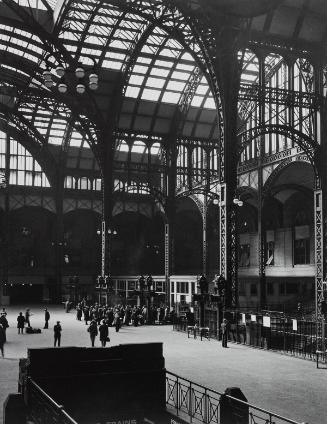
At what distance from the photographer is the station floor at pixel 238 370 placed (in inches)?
563

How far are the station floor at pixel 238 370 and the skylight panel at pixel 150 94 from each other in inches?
967

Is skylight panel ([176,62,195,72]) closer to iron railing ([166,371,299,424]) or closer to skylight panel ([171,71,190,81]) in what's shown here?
skylight panel ([171,71,190,81])

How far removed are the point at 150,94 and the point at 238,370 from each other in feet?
110

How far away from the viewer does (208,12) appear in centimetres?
2397

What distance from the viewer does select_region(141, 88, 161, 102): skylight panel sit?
4794cm

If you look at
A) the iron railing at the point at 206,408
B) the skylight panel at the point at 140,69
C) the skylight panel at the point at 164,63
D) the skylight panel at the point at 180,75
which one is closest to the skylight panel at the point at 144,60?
the skylight panel at the point at 164,63

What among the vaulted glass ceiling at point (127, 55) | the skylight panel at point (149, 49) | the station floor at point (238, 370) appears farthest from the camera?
the skylight panel at point (149, 49)

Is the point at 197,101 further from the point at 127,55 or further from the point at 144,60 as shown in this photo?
the point at 127,55

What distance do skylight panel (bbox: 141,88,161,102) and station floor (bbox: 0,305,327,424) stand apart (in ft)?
80.6

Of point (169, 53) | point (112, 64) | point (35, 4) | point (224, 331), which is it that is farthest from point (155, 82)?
point (224, 331)

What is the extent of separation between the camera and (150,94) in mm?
48281

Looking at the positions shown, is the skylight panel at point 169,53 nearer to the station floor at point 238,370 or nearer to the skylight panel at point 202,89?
the skylight panel at point 202,89

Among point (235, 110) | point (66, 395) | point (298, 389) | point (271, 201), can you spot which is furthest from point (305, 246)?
point (66, 395)

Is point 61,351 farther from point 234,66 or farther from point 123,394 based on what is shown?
point 234,66
